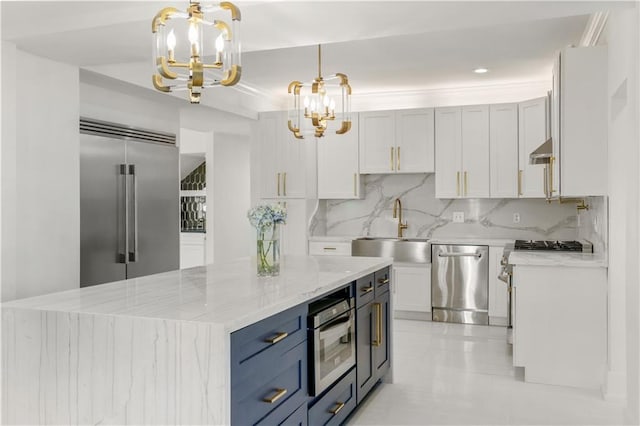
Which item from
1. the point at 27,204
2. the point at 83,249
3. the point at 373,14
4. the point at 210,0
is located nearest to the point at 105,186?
the point at 83,249

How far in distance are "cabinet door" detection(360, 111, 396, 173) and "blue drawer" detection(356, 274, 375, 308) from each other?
3122 mm

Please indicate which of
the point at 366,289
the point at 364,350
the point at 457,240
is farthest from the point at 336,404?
the point at 457,240

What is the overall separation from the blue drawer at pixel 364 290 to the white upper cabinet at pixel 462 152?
299 cm

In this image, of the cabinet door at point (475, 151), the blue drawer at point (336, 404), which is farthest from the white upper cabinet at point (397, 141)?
the blue drawer at point (336, 404)

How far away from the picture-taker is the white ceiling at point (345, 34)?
2795 millimetres

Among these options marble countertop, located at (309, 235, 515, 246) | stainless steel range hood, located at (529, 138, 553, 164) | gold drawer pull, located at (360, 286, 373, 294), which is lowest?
gold drawer pull, located at (360, 286, 373, 294)

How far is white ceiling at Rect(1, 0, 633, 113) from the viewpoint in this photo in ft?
9.17

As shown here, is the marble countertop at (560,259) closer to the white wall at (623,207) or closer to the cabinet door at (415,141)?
the white wall at (623,207)

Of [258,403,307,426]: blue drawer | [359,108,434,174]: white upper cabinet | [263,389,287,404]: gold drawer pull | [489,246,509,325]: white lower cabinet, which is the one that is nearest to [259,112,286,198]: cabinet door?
[359,108,434,174]: white upper cabinet

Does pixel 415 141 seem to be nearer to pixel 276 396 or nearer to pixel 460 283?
pixel 460 283

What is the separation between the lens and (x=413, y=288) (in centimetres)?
623

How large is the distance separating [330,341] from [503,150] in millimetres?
3996

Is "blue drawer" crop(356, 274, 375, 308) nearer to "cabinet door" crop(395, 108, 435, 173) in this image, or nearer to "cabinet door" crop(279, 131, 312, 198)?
"cabinet door" crop(395, 108, 435, 173)

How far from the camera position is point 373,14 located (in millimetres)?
2844
